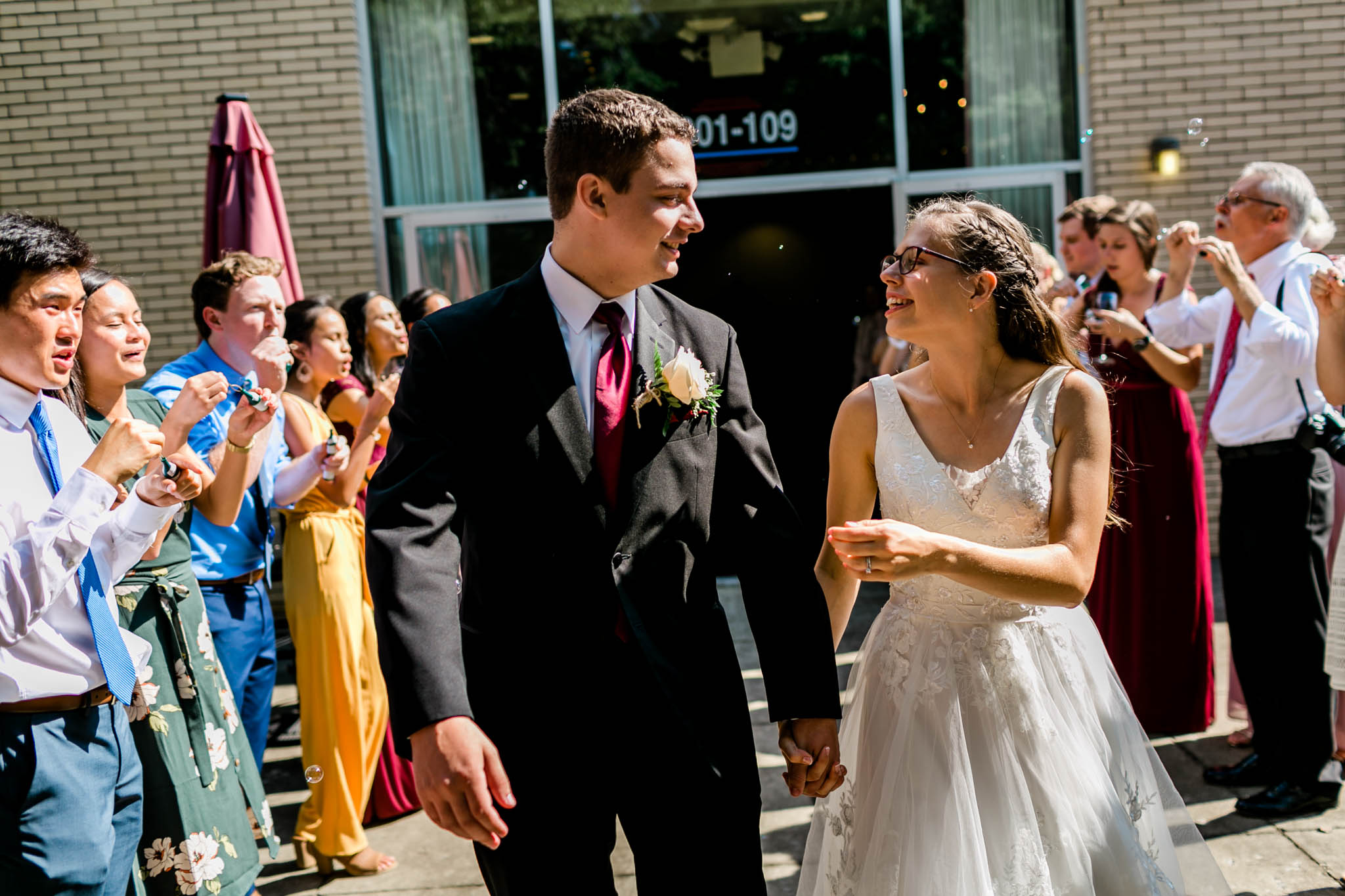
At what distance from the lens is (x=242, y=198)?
6043 millimetres

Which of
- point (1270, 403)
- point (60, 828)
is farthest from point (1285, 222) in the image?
point (60, 828)

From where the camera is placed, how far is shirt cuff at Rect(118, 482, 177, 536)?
2.74m

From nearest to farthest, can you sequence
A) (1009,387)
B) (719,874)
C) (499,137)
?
(719,874), (1009,387), (499,137)

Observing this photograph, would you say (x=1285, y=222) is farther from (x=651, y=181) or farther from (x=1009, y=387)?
(x=651, y=181)

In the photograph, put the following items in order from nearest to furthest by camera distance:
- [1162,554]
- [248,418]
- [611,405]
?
[611,405] < [248,418] < [1162,554]

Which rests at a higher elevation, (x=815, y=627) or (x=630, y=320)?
(x=630, y=320)

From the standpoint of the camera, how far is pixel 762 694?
5.84m

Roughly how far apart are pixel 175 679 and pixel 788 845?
231 cm

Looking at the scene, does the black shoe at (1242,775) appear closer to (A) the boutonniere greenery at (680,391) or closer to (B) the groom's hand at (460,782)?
(A) the boutonniere greenery at (680,391)

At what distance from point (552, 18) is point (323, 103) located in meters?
1.78

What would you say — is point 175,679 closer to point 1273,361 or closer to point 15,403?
point 15,403

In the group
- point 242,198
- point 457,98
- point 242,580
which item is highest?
point 457,98

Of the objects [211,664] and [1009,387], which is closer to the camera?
[1009,387]

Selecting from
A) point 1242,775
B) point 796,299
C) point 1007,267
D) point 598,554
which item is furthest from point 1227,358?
point 796,299
